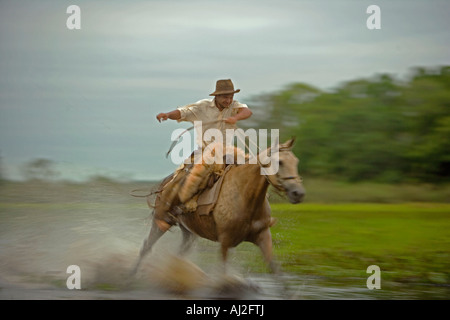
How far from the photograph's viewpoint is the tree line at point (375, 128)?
19.3 meters

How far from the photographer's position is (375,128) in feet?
64.8

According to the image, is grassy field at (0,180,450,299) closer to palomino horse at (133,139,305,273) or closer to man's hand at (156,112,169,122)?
palomino horse at (133,139,305,273)

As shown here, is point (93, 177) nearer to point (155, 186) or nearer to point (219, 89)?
point (155, 186)

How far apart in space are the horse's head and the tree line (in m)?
9.71

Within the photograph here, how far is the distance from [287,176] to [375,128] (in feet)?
37.8

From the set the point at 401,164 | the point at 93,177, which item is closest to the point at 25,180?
the point at 93,177

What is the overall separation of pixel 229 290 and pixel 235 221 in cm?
85

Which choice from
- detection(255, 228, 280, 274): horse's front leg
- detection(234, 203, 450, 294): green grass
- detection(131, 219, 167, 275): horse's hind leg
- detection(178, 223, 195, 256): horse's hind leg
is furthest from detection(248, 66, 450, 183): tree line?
detection(255, 228, 280, 274): horse's front leg

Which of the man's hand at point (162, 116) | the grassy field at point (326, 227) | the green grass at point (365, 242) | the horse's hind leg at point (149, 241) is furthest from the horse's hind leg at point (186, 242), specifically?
the man's hand at point (162, 116)

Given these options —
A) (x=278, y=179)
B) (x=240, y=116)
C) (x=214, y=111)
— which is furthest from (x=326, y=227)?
(x=278, y=179)

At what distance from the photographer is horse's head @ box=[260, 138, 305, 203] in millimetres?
8617

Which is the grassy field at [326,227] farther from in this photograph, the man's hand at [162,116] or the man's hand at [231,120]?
the man's hand at [162,116]

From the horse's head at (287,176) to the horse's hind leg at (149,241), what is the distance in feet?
6.82

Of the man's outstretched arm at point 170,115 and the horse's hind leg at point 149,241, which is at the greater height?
the man's outstretched arm at point 170,115
